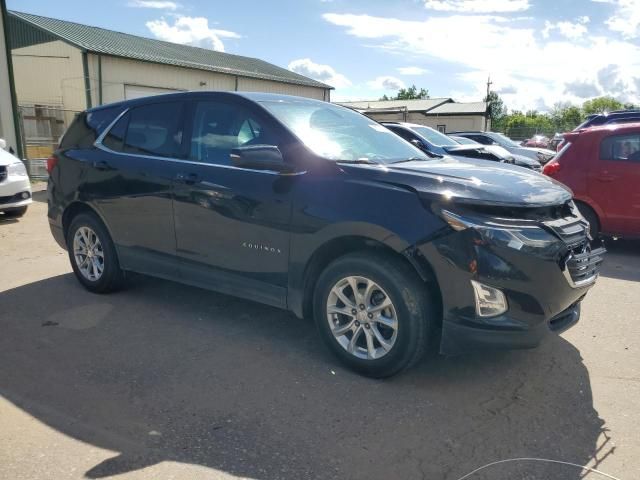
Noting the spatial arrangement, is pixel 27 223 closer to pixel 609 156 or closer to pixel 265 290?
pixel 265 290

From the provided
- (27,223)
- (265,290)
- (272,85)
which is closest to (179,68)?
(272,85)

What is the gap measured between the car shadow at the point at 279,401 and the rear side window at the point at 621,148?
3.94m

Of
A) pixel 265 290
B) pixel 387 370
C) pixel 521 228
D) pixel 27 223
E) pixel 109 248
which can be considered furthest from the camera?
pixel 27 223

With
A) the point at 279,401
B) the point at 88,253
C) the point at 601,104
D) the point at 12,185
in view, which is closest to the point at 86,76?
the point at 12,185

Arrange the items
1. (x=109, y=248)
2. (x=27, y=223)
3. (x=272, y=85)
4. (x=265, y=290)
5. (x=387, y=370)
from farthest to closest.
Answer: (x=272, y=85), (x=27, y=223), (x=109, y=248), (x=265, y=290), (x=387, y=370)

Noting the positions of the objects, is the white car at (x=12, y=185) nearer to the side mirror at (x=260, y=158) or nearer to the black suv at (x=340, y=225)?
the black suv at (x=340, y=225)

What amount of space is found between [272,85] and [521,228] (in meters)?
28.9

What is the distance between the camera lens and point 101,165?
500cm

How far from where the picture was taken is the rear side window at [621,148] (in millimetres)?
6941

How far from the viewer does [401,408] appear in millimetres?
3203

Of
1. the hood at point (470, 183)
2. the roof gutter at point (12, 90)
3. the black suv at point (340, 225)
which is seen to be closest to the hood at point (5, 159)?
the roof gutter at point (12, 90)

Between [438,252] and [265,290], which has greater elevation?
[438,252]

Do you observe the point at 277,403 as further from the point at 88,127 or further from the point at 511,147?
the point at 511,147

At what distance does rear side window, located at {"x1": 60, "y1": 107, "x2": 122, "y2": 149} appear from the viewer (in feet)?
16.9
